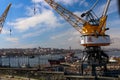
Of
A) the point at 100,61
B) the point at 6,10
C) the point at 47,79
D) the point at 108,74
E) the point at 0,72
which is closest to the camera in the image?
the point at 47,79

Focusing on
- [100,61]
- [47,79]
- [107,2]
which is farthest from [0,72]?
[107,2]

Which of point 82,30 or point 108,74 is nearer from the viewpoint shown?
point 108,74

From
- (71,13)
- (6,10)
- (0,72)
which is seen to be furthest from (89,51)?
(6,10)

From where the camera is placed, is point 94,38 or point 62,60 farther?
point 62,60

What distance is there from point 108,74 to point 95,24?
10.2 meters

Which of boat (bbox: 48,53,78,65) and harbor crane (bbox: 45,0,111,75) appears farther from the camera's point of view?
boat (bbox: 48,53,78,65)

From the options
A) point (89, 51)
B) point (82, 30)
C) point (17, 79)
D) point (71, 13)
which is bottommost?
point (17, 79)

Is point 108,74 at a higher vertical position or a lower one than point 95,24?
lower

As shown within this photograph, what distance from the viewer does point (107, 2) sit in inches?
1848

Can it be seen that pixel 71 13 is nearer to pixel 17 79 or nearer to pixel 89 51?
pixel 89 51

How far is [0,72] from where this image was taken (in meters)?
54.2

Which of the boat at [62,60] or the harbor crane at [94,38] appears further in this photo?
the boat at [62,60]

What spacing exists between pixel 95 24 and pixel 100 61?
728 centimetres

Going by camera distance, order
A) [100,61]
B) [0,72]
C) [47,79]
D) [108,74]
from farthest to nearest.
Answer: [0,72], [100,61], [108,74], [47,79]
